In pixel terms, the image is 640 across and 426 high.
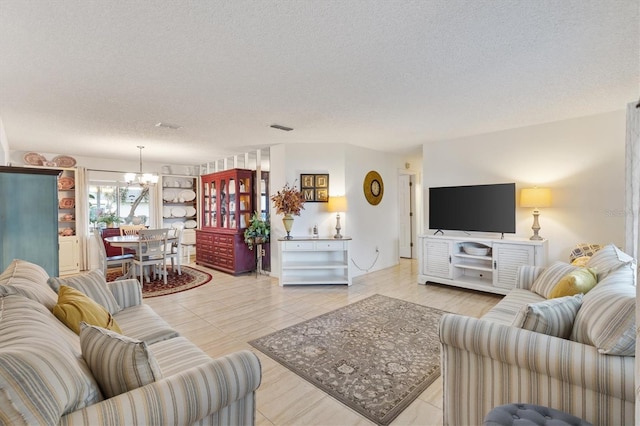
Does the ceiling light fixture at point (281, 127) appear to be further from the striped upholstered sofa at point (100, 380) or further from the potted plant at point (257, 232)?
the striped upholstered sofa at point (100, 380)

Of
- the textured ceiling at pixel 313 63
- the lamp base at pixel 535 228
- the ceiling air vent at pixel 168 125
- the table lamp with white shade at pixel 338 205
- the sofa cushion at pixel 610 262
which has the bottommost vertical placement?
the sofa cushion at pixel 610 262

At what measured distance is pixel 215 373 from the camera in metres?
1.15

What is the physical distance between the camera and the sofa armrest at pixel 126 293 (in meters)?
2.45

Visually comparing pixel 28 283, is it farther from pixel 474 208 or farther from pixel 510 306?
pixel 474 208

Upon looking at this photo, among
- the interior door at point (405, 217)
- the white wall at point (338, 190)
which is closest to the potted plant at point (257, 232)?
the white wall at point (338, 190)

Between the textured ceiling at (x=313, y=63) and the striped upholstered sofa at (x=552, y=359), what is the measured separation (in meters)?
1.67

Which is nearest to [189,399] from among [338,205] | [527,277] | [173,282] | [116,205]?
[527,277]

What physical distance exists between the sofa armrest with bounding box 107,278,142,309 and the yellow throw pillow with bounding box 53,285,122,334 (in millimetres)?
719

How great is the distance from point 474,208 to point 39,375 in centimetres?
480

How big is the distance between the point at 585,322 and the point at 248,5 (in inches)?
94.4

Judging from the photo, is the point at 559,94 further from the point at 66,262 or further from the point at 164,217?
the point at 66,262

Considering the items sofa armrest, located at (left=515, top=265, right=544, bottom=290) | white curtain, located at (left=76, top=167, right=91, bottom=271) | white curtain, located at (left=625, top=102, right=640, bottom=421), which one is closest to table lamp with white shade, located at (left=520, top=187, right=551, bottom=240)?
white curtain, located at (left=625, top=102, right=640, bottom=421)

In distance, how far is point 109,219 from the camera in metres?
6.58

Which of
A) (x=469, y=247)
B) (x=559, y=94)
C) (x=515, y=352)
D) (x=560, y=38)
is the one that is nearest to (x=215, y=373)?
(x=515, y=352)
